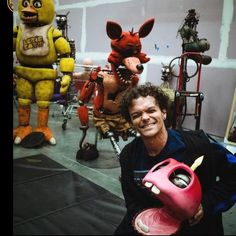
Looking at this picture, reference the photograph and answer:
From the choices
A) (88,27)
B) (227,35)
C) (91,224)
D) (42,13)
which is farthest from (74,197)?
(88,27)

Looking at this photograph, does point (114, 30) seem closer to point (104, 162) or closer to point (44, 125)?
point (104, 162)

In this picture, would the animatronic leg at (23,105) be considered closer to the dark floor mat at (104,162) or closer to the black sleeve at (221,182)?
the dark floor mat at (104,162)

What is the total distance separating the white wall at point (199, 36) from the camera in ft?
11.5

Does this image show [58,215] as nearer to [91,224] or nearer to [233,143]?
[91,224]

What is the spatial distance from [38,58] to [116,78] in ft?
3.19

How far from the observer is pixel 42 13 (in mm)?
2830

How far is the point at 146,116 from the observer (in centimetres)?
133

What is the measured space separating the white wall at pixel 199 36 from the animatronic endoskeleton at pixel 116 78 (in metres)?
1.45

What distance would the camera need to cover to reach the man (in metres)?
1.25

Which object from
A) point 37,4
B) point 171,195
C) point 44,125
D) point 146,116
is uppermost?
point 37,4

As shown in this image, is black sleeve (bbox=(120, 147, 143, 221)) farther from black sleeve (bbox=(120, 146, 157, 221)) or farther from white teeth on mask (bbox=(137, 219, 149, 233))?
white teeth on mask (bbox=(137, 219, 149, 233))

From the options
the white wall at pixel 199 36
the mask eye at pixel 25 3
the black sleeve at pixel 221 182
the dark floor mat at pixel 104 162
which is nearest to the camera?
the black sleeve at pixel 221 182

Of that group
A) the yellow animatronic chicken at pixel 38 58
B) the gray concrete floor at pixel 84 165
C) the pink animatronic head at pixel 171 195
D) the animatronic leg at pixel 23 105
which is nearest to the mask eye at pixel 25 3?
the yellow animatronic chicken at pixel 38 58

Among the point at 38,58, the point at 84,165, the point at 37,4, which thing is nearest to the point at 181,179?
the point at 84,165
